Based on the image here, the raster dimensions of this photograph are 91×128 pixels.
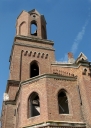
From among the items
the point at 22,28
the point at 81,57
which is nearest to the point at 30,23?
the point at 22,28

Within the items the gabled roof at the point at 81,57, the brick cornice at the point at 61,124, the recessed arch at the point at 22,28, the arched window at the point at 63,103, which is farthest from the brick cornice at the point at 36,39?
the brick cornice at the point at 61,124

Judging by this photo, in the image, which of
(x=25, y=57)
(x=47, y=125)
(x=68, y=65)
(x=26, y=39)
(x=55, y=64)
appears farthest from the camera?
(x=26, y=39)

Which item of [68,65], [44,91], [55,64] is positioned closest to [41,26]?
[55,64]

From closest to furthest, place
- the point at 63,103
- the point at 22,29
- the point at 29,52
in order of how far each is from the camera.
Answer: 1. the point at 63,103
2. the point at 29,52
3. the point at 22,29

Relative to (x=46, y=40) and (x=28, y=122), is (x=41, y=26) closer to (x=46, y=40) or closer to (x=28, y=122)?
(x=46, y=40)

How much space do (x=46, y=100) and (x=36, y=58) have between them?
8.20 m

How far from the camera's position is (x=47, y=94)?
1368 cm

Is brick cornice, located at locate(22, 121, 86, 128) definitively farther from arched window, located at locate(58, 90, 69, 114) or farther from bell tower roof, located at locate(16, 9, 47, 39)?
bell tower roof, located at locate(16, 9, 47, 39)

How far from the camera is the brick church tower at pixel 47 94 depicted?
13.2 m

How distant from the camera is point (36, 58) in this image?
2108 centimetres

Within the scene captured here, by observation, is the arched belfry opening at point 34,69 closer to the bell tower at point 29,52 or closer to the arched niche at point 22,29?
the bell tower at point 29,52

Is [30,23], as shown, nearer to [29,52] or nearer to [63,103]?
[29,52]

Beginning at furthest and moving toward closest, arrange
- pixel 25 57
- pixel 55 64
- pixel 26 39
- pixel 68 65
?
pixel 26 39, pixel 25 57, pixel 55 64, pixel 68 65

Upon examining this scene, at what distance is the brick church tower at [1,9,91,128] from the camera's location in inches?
520
